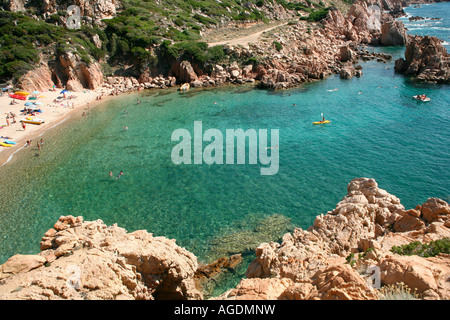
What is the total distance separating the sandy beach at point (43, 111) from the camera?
38.7 meters

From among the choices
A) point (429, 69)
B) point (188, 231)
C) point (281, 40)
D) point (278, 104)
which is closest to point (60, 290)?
point (188, 231)

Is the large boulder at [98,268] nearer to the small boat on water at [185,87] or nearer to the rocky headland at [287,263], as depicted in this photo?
the rocky headland at [287,263]

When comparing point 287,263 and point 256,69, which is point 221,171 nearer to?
point 287,263

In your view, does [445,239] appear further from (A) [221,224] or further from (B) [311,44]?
(B) [311,44]

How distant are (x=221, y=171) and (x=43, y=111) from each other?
35.2m

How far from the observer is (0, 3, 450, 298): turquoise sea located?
2306 cm

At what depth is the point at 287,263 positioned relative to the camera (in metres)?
13.8

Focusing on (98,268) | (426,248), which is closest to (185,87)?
(98,268)

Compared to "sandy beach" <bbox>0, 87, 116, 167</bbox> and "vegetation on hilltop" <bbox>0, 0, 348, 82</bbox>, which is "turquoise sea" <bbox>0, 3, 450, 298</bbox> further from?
"vegetation on hilltop" <bbox>0, 0, 348, 82</bbox>

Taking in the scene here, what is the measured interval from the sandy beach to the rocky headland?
28.4 metres

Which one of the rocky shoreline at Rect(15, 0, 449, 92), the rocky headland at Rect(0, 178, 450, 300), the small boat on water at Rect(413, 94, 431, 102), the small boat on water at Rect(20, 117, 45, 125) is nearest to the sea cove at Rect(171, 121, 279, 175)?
the rocky headland at Rect(0, 178, 450, 300)

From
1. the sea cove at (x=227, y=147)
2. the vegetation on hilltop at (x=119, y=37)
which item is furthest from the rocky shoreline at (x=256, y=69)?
the sea cove at (x=227, y=147)

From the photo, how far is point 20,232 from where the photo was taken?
22.6 m

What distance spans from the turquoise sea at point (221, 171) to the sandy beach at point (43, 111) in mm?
2419
